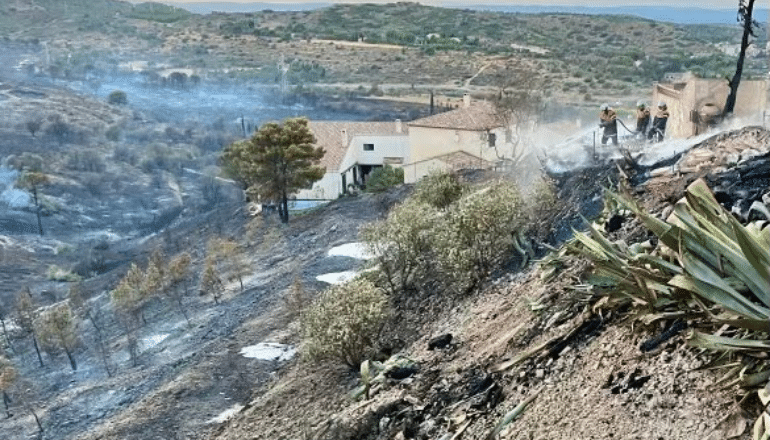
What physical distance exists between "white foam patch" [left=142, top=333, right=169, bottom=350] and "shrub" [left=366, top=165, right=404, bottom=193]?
11121 mm

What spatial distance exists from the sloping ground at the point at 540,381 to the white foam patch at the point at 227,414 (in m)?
0.62

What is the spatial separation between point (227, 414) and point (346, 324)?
8.90 feet

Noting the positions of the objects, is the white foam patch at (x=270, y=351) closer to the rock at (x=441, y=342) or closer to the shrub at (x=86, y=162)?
the rock at (x=441, y=342)

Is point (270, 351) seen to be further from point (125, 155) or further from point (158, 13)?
point (158, 13)

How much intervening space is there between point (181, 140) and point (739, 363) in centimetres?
5385

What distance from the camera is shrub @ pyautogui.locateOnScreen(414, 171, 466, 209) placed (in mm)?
16125

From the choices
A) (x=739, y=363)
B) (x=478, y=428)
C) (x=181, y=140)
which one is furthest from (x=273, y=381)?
(x=181, y=140)

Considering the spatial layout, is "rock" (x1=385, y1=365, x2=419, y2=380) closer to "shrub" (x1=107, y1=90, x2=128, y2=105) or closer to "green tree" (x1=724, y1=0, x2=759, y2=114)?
"green tree" (x1=724, y1=0, x2=759, y2=114)

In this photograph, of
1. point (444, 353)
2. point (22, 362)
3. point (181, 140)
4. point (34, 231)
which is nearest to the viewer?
point (444, 353)

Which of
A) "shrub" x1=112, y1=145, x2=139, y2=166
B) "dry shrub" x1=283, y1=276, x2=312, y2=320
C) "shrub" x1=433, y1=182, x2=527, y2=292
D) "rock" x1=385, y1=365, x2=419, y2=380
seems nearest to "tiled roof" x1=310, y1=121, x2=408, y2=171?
"shrub" x1=112, y1=145, x2=139, y2=166

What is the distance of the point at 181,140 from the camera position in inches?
2216

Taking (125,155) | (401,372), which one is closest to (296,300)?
(401,372)

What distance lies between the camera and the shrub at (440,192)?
1612 centimetres

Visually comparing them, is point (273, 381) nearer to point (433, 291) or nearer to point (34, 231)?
point (433, 291)
